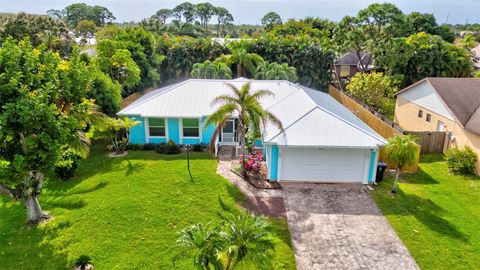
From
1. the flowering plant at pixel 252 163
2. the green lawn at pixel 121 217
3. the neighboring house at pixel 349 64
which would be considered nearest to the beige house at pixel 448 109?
the flowering plant at pixel 252 163

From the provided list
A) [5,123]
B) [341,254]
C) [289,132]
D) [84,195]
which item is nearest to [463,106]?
[289,132]

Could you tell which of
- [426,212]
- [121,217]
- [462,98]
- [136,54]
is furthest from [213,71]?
[426,212]

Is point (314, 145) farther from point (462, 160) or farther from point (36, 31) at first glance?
point (36, 31)

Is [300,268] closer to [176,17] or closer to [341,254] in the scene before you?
[341,254]

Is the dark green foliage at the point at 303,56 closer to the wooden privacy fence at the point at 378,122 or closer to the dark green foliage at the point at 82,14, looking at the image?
the wooden privacy fence at the point at 378,122

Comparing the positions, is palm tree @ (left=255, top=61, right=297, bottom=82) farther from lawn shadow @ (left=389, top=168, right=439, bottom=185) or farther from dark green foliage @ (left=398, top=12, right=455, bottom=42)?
dark green foliage @ (left=398, top=12, right=455, bottom=42)

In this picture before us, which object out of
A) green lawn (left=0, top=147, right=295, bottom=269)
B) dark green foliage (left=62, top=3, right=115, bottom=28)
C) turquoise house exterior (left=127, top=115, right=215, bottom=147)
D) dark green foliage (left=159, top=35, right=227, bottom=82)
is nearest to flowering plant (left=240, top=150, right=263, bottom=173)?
green lawn (left=0, top=147, right=295, bottom=269)
